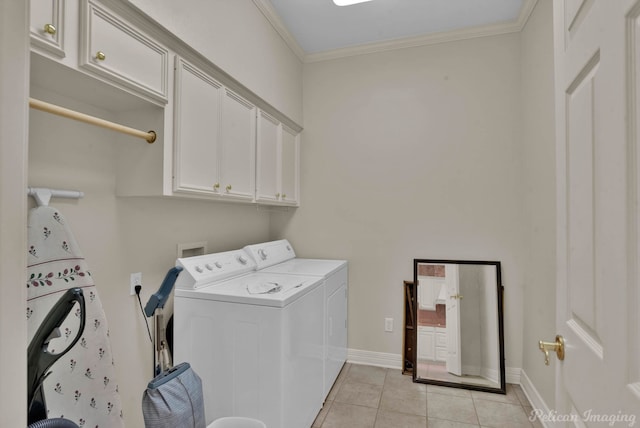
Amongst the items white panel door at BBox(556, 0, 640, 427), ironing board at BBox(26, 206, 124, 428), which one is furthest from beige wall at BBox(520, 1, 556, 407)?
ironing board at BBox(26, 206, 124, 428)

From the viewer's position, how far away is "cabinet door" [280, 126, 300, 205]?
2.86 metres

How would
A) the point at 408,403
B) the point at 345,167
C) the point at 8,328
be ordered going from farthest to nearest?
1. the point at 345,167
2. the point at 408,403
3. the point at 8,328

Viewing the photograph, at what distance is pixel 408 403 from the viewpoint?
2.35 m

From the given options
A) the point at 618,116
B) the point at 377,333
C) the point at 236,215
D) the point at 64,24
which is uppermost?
the point at 64,24

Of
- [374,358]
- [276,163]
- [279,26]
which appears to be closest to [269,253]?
[276,163]

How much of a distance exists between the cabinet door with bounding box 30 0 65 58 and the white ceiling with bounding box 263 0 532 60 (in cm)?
168

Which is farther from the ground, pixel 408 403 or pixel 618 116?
pixel 618 116

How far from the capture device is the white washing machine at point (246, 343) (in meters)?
1.65

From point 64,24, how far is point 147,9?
0.38m

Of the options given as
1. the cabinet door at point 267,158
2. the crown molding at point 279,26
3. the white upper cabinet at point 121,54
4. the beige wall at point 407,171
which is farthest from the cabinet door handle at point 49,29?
the beige wall at point 407,171

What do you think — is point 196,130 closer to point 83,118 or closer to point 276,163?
point 83,118

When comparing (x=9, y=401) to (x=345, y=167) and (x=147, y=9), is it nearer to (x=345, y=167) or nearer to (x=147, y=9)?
(x=147, y=9)

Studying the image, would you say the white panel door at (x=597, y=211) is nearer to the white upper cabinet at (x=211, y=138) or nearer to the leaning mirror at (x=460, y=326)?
the white upper cabinet at (x=211, y=138)

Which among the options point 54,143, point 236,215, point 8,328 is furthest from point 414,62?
point 8,328
